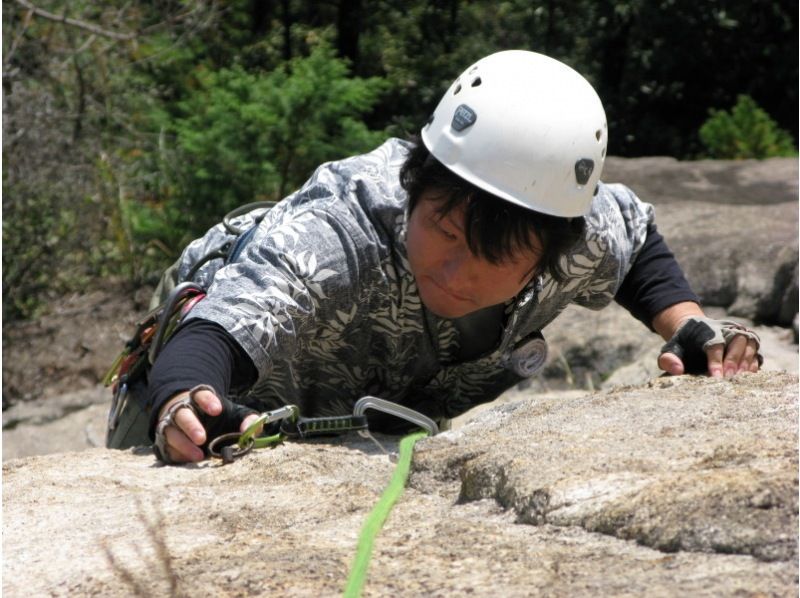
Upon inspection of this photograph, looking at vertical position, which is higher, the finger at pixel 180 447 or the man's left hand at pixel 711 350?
the man's left hand at pixel 711 350

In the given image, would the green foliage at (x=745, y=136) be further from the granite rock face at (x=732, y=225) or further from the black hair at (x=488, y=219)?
the black hair at (x=488, y=219)

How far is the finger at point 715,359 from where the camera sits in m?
2.74

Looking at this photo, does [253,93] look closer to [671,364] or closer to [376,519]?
[671,364]

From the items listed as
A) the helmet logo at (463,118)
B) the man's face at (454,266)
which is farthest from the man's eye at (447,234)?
the helmet logo at (463,118)

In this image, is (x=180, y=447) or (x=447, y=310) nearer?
(x=180, y=447)

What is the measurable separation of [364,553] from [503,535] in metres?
0.20

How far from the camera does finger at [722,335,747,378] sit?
276cm

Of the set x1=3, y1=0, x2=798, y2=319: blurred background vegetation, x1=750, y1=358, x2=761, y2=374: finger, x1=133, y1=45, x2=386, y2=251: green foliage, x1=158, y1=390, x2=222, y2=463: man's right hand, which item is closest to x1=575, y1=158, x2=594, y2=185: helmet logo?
x1=750, y1=358, x2=761, y2=374: finger

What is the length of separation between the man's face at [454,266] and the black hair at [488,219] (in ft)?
0.06

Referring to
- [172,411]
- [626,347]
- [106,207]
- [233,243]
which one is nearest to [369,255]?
[233,243]

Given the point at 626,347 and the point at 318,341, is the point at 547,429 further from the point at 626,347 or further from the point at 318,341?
the point at 626,347

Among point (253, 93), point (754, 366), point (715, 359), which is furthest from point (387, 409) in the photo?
point (253, 93)

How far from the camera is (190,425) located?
238cm

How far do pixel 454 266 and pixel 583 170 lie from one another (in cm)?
35
